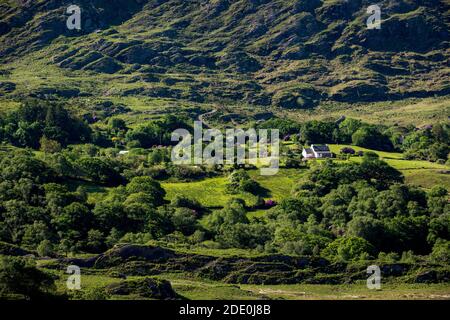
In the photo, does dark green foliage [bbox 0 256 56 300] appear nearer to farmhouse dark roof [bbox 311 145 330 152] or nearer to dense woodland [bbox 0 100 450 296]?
dense woodland [bbox 0 100 450 296]

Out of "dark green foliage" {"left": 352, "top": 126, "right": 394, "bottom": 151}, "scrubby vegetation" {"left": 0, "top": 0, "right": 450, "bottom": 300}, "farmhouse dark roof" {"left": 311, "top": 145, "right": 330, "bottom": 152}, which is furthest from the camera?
"dark green foliage" {"left": 352, "top": 126, "right": 394, "bottom": 151}

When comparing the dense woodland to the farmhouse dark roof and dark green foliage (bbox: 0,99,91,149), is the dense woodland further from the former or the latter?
the farmhouse dark roof

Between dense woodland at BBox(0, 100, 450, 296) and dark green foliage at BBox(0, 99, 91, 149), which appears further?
A: dark green foliage at BBox(0, 99, 91, 149)

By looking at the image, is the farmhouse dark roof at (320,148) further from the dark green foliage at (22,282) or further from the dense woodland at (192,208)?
the dark green foliage at (22,282)

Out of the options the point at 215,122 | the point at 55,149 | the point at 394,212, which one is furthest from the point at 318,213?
the point at 215,122

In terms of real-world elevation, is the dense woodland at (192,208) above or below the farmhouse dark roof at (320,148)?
below

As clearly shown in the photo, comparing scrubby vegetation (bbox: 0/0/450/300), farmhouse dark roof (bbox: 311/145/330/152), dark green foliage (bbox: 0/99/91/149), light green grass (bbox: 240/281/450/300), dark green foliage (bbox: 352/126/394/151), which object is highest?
dark green foliage (bbox: 0/99/91/149)

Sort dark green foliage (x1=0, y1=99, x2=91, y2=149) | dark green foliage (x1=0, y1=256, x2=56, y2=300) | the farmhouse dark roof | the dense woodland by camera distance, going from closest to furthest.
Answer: dark green foliage (x1=0, y1=256, x2=56, y2=300) < the dense woodland < the farmhouse dark roof < dark green foliage (x1=0, y1=99, x2=91, y2=149)

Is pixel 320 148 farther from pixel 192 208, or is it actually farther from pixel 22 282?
pixel 22 282

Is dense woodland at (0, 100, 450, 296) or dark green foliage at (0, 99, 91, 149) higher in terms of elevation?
dark green foliage at (0, 99, 91, 149)

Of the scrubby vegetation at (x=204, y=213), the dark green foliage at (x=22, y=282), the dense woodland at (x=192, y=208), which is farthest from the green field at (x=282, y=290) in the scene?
the dense woodland at (x=192, y=208)

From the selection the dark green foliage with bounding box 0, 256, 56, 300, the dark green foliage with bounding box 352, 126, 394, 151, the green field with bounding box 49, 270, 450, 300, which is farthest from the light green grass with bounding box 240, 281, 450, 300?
the dark green foliage with bounding box 352, 126, 394, 151
